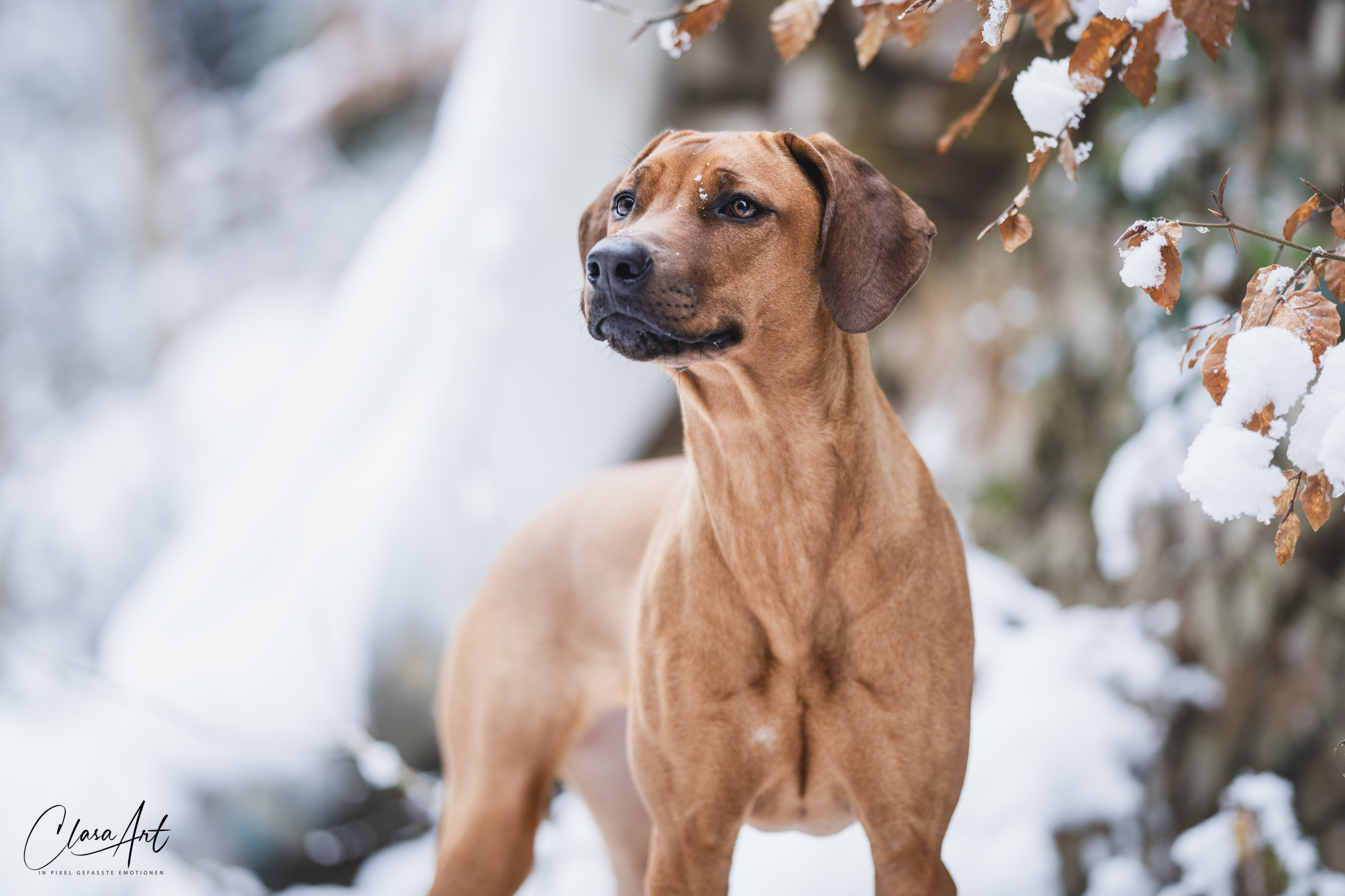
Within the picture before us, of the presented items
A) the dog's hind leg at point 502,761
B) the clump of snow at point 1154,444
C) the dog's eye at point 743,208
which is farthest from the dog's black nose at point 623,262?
the clump of snow at point 1154,444

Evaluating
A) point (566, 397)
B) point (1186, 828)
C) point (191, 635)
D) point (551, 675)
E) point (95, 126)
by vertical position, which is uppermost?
point (95, 126)

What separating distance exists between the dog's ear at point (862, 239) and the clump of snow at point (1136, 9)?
0.48m

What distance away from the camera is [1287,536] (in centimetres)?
141

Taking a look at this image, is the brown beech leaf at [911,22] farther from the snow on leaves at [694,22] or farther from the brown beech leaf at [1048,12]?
the snow on leaves at [694,22]

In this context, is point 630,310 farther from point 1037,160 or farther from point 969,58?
point 969,58

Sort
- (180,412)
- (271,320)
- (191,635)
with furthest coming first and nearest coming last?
(271,320)
(180,412)
(191,635)

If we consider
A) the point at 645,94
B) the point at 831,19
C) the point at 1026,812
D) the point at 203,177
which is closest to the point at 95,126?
the point at 203,177

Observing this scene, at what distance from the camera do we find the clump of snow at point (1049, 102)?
5.28ft

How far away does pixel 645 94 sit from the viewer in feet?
16.5

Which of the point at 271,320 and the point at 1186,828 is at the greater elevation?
the point at 271,320

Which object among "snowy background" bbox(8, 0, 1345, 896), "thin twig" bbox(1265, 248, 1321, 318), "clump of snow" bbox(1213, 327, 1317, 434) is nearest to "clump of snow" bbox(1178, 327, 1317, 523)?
"clump of snow" bbox(1213, 327, 1317, 434)

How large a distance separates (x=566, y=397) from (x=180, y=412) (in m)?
7.29

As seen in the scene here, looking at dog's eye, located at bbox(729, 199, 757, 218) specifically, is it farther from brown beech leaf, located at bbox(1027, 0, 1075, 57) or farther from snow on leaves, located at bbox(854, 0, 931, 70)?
brown beech leaf, located at bbox(1027, 0, 1075, 57)

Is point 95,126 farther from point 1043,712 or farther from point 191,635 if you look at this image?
point 1043,712
